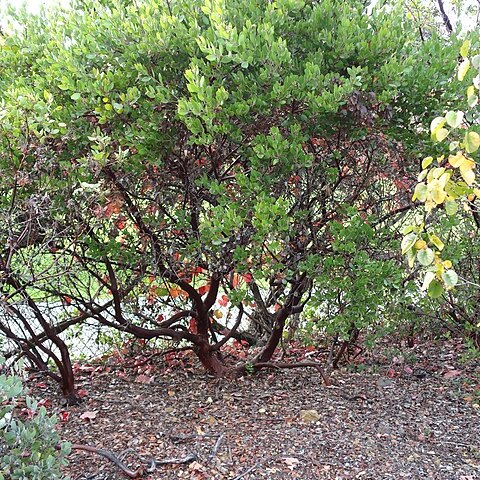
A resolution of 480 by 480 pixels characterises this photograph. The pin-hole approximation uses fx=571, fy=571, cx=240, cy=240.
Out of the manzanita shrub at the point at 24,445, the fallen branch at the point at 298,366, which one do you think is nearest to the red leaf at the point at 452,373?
the fallen branch at the point at 298,366

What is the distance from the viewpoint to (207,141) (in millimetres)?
2752

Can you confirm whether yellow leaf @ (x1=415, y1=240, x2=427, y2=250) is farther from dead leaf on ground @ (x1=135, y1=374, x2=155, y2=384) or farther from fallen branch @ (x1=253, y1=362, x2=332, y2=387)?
dead leaf on ground @ (x1=135, y1=374, x2=155, y2=384)

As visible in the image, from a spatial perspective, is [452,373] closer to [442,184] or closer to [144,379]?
[144,379]

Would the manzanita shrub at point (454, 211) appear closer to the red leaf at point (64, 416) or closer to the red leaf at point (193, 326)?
the red leaf at point (193, 326)

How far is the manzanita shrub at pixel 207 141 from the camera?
9.16ft

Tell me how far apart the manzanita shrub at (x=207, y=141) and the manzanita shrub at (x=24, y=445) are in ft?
2.65

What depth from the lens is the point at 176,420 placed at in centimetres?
336

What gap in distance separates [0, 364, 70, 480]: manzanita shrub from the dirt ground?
0.64m

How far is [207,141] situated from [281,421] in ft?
5.59

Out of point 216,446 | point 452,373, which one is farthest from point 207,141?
point 452,373

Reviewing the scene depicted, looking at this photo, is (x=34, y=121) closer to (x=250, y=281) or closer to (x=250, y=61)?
(x=250, y=61)

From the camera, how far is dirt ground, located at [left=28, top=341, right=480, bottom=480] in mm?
2879

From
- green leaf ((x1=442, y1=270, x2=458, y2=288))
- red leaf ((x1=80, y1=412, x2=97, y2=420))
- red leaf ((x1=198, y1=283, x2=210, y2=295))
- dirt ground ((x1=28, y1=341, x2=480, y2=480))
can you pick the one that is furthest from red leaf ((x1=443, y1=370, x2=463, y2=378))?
green leaf ((x1=442, y1=270, x2=458, y2=288))

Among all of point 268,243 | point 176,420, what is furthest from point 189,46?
point 176,420
